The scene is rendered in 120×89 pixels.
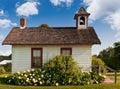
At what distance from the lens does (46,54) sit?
25.5 metres

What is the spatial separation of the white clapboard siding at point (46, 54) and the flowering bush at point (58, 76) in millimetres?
1720

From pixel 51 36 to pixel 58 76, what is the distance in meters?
5.22

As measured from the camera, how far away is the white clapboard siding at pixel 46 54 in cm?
2530

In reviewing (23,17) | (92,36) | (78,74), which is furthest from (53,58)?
(23,17)

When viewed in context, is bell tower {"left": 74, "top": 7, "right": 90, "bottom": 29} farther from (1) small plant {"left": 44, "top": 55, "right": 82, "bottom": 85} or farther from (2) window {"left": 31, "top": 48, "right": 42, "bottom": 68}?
(1) small plant {"left": 44, "top": 55, "right": 82, "bottom": 85}

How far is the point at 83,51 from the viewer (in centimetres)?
2531

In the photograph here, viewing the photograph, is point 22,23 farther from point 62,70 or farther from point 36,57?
point 62,70

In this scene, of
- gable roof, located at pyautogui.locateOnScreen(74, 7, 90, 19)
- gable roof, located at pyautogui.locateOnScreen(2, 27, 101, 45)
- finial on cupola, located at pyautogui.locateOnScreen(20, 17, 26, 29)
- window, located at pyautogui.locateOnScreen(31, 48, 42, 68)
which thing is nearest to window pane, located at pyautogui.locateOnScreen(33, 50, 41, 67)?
window, located at pyautogui.locateOnScreen(31, 48, 42, 68)

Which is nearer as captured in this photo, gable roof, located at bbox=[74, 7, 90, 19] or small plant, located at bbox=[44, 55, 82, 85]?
small plant, located at bbox=[44, 55, 82, 85]

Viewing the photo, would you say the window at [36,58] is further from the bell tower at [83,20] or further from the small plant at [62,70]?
the bell tower at [83,20]

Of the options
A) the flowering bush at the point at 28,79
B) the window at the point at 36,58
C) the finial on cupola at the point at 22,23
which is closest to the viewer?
the flowering bush at the point at 28,79

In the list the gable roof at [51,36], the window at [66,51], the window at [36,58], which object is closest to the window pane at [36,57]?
the window at [36,58]

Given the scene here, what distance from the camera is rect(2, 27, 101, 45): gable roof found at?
25266 mm

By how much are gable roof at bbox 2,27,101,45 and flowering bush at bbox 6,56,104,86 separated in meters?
2.40
